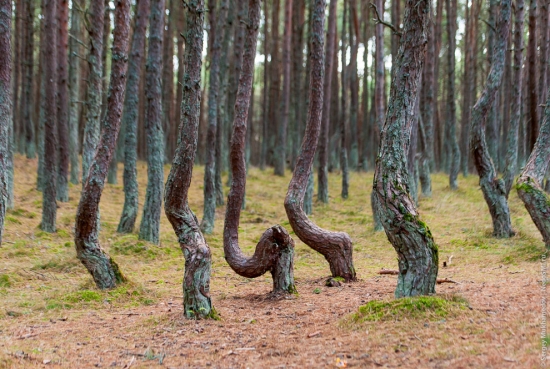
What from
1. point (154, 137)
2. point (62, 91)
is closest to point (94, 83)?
point (62, 91)

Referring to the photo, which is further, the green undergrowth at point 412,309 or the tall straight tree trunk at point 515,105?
the tall straight tree trunk at point 515,105

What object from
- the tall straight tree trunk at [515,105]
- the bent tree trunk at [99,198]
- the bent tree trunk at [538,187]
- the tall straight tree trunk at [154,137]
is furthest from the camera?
the tall straight tree trunk at [515,105]

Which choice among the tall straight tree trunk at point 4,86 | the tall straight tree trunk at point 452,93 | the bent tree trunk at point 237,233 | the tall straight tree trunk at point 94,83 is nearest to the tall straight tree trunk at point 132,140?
the tall straight tree trunk at point 94,83

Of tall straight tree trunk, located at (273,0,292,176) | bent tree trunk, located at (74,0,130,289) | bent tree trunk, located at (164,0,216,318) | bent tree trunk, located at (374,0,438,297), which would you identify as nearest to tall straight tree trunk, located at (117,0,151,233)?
bent tree trunk, located at (74,0,130,289)

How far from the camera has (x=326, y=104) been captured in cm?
1652

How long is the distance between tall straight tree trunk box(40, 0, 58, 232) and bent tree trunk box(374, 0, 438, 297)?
8.58 metres

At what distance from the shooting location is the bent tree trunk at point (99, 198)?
7781mm

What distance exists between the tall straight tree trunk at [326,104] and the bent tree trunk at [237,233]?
25.2 feet

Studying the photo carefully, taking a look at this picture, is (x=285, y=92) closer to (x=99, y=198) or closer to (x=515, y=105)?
(x=515, y=105)

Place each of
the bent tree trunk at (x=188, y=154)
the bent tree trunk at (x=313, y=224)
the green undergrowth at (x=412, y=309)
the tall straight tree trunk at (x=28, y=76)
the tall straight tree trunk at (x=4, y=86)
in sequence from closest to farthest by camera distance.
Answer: the green undergrowth at (x=412, y=309) → the bent tree trunk at (x=188, y=154) → the tall straight tree trunk at (x=4, y=86) → the bent tree trunk at (x=313, y=224) → the tall straight tree trunk at (x=28, y=76)

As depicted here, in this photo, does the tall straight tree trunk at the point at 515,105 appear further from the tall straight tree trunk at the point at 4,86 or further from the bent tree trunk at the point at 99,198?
the tall straight tree trunk at the point at 4,86

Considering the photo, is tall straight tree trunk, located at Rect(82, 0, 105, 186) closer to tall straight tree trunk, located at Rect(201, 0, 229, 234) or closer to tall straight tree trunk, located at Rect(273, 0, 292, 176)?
tall straight tree trunk, located at Rect(201, 0, 229, 234)

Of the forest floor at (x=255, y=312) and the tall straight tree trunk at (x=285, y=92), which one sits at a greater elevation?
the tall straight tree trunk at (x=285, y=92)

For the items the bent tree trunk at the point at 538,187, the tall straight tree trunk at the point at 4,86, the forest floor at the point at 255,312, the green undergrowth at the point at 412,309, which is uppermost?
the tall straight tree trunk at the point at 4,86
